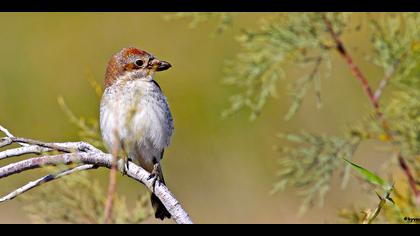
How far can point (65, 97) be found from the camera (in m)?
8.95

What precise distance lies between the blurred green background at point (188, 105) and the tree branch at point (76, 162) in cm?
401

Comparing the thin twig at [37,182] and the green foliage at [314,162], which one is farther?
the green foliage at [314,162]

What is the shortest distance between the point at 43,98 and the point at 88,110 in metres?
0.58

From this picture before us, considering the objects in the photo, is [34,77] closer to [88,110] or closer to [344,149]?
[88,110]

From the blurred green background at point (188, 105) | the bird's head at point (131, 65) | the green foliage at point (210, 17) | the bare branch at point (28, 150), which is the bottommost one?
the bare branch at point (28, 150)

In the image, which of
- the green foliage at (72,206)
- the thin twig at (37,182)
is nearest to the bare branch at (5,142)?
the thin twig at (37,182)

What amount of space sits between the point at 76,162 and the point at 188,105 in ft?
22.4

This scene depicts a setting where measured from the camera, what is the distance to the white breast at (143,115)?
3.63 m

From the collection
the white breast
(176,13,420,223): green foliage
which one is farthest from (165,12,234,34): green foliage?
the white breast

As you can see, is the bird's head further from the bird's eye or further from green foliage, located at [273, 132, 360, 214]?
green foliage, located at [273, 132, 360, 214]

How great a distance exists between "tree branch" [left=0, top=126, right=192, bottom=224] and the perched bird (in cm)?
126

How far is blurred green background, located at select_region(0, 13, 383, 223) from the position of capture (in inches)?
284

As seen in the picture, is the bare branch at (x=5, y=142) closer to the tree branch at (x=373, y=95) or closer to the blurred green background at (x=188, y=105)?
the tree branch at (x=373, y=95)

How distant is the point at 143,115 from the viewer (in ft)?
12.0
